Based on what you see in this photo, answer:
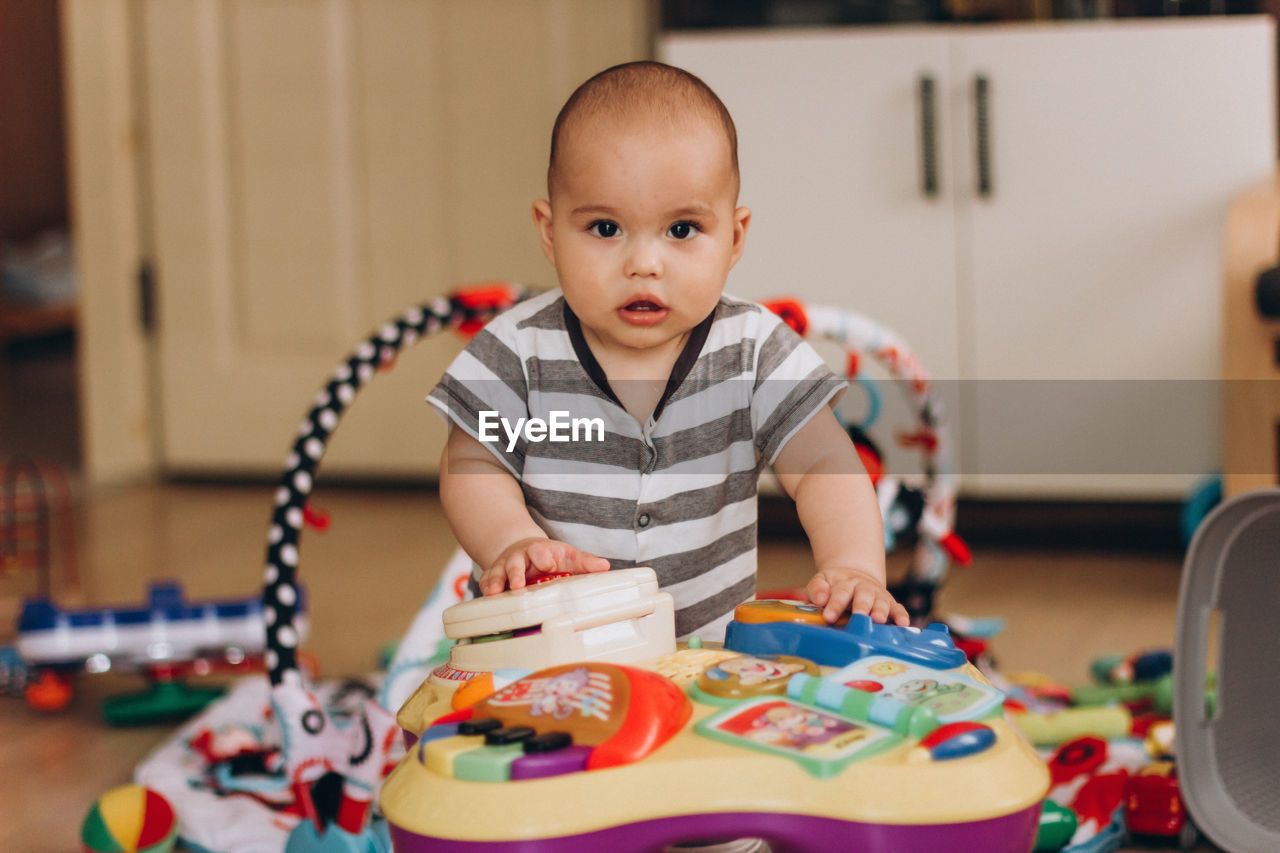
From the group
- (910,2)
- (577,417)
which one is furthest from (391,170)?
(577,417)

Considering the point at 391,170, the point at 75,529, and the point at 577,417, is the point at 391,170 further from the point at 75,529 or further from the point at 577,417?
the point at 577,417

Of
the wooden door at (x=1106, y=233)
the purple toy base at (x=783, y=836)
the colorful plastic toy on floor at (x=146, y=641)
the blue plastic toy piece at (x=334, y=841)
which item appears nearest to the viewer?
the purple toy base at (x=783, y=836)

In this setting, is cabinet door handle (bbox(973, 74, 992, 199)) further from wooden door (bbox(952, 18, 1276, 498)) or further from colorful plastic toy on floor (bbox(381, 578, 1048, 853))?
colorful plastic toy on floor (bbox(381, 578, 1048, 853))

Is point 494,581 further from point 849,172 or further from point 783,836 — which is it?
point 849,172

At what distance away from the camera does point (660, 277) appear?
740 mm

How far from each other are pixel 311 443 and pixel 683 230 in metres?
0.46

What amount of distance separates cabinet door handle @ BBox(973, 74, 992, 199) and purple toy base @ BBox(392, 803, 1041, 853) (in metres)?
1.49

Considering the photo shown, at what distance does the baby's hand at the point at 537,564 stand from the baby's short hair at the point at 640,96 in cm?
20

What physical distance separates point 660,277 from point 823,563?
0.18 m

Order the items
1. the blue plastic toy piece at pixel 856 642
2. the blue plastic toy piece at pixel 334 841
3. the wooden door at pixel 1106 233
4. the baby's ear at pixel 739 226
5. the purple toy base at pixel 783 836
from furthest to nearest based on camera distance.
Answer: the wooden door at pixel 1106 233
the blue plastic toy piece at pixel 334 841
the baby's ear at pixel 739 226
the blue plastic toy piece at pixel 856 642
the purple toy base at pixel 783 836

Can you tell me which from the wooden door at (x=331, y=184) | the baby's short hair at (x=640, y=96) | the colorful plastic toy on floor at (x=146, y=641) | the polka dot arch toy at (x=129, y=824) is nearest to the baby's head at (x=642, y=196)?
the baby's short hair at (x=640, y=96)

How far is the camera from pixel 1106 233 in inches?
75.5

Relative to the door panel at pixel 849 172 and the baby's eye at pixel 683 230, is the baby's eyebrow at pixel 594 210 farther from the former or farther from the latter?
the door panel at pixel 849 172

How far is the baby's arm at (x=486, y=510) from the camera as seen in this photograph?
29.0 inches
